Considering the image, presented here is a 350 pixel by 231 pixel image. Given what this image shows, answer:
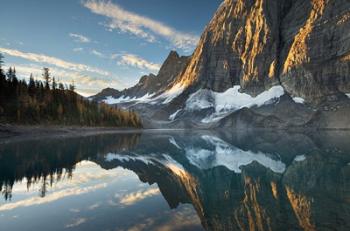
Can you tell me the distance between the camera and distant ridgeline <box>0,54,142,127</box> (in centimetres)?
10300

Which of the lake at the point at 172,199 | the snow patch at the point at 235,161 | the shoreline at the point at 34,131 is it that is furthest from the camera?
the shoreline at the point at 34,131

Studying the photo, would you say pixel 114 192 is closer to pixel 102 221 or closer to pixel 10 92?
pixel 102 221

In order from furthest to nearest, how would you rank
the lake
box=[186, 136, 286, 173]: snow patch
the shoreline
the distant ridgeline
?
the distant ridgeline, the shoreline, box=[186, 136, 286, 173]: snow patch, the lake

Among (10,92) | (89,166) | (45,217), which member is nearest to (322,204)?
(45,217)

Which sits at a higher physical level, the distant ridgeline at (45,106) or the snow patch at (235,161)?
the distant ridgeline at (45,106)

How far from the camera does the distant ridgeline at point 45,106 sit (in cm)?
10300

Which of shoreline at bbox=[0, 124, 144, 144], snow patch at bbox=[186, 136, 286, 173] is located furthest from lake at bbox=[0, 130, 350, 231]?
shoreline at bbox=[0, 124, 144, 144]

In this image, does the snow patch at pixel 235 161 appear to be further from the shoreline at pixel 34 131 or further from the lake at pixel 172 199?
the shoreline at pixel 34 131

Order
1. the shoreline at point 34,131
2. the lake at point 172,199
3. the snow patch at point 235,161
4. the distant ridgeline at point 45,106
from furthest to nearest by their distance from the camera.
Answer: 1. the distant ridgeline at point 45,106
2. the shoreline at point 34,131
3. the snow patch at point 235,161
4. the lake at point 172,199

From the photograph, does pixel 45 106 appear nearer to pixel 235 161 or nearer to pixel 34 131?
pixel 34 131

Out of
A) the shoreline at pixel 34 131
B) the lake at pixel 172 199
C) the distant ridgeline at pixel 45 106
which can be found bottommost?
the lake at pixel 172 199

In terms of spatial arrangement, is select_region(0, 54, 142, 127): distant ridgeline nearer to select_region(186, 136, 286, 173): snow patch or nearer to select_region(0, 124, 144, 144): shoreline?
select_region(0, 124, 144, 144): shoreline

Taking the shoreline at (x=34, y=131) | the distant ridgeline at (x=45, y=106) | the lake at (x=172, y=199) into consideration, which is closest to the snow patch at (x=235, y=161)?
the lake at (x=172, y=199)

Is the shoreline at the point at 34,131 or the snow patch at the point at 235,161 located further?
the shoreline at the point at 34,131
